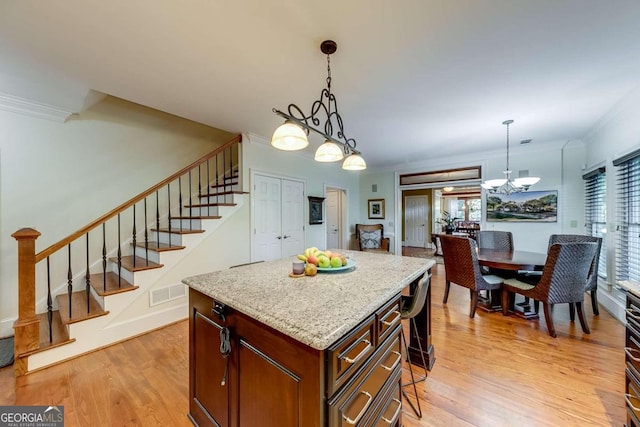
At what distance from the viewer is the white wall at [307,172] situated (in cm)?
400

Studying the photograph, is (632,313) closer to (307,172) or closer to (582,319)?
(582,319)

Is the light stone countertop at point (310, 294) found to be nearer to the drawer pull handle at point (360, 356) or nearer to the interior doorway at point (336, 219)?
the drawer pull handle at point (360, 356)

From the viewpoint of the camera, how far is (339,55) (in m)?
1.93

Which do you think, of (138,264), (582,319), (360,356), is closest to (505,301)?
(582,319)

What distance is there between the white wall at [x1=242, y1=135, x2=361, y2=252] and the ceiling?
896 mm

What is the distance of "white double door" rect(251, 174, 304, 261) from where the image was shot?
Result: 13.4 feet

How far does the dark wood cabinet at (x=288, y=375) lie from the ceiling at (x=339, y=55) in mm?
1745

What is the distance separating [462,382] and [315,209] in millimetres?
3752

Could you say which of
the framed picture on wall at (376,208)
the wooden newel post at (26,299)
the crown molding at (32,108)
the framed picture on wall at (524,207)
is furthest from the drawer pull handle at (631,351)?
the crown molding at (32,108)

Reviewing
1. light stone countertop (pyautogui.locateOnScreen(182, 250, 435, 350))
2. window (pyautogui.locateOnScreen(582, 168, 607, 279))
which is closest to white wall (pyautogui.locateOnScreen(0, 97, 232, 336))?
light stone countertop (pyautogui.locateOnScreen(182, 250, 435, 350))

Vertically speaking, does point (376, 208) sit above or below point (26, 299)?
above

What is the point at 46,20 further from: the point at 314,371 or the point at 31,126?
the point at 314,371

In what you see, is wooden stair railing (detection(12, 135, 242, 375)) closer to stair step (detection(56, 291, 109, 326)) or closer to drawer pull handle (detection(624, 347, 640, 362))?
stair step (detection(56, 291, 109, 326))

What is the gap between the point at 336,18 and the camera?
61.7 inches
